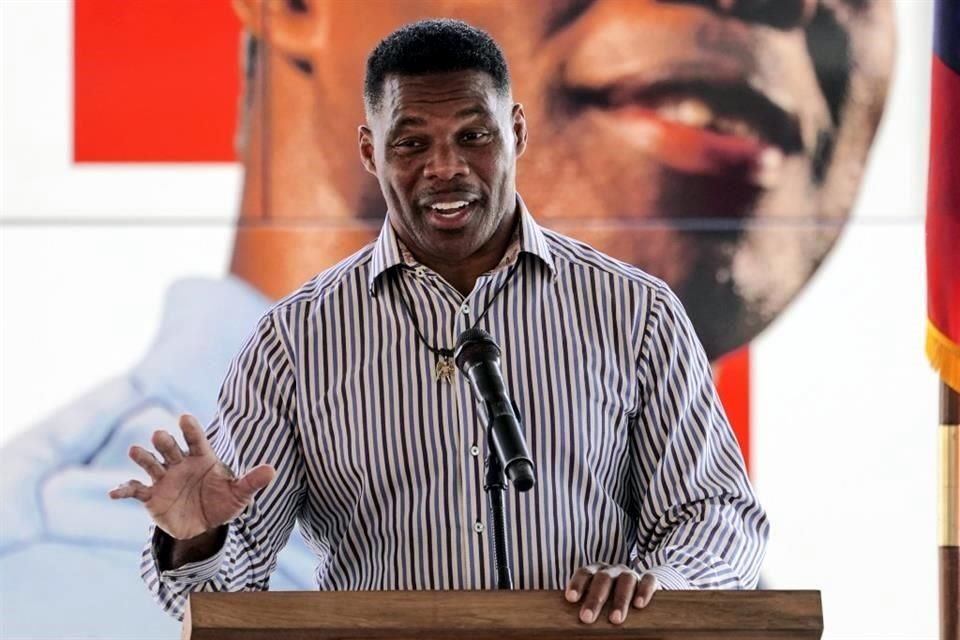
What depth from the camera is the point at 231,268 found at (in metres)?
4.38

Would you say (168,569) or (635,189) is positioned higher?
(635,189)

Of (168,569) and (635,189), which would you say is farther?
(635,189)

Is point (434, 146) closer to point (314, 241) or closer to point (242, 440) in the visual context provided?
point (242, 440)

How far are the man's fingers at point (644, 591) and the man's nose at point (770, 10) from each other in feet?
9.21

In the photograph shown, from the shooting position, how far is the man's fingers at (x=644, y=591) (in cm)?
195

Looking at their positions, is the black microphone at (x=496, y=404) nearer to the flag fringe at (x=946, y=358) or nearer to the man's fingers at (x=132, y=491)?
the man's fingers at (x=132, y=491)

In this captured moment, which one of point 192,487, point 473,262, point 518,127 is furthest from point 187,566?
point 518,127

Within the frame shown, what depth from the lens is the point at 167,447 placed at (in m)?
2.10

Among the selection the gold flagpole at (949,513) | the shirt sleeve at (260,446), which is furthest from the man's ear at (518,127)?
the gold flagpole at (949,513)

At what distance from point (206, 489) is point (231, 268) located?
2279mm

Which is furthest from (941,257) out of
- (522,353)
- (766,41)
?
(522,353)

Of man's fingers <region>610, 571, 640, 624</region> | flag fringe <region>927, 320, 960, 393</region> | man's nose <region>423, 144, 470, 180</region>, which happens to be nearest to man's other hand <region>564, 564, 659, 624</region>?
man's fingers <region>610, 571, 640, 624</region>

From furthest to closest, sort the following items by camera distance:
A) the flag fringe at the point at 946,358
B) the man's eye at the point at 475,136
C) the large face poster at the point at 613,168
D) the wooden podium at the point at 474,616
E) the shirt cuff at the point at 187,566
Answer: the large face poster at the point at 613,168 < the flag fringe at the point at 946,358 < the man's eye at the point at 475,136 < the shirt cuff at the point at 187,566 < the wooden podium at the point at 474,616

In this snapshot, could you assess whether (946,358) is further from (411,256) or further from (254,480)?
(254,480)
